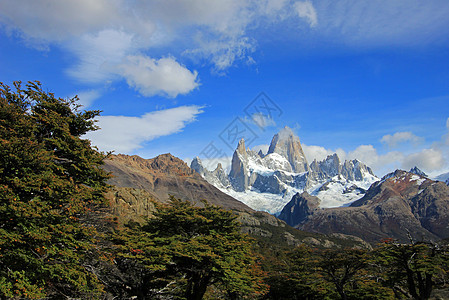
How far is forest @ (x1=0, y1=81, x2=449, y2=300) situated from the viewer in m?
14.3

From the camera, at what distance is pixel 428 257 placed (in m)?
19.5

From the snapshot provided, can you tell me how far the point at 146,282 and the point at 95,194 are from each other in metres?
7.90

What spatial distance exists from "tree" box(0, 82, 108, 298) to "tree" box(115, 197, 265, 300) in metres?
3.65

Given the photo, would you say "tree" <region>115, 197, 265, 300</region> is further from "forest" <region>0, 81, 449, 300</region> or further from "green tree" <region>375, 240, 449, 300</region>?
"green tree" <region>375, 240, 449, 300</region>

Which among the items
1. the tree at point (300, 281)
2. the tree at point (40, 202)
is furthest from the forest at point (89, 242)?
the tree at point (300, 281)

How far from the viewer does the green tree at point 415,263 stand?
18.8 metres

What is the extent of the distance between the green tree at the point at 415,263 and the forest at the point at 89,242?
0.08 meters

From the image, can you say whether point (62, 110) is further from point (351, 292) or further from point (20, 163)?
point (351, 292)

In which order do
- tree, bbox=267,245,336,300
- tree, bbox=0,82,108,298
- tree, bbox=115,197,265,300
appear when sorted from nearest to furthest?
1. tree, bbox=0,82,108,298
2. tree, bbox=115,197,265,300
3. tree, bbox=267,245,336,300

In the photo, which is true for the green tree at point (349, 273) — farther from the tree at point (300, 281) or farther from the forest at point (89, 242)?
the tree at point (300, 281)

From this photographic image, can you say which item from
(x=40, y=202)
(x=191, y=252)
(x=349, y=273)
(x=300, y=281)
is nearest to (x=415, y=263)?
(x=349, y=273)

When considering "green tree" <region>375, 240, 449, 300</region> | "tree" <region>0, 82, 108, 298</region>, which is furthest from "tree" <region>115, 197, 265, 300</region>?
"green tree" <region>375, 240, 449, 300</region>

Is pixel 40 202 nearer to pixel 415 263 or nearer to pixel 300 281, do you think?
pixel 415 263

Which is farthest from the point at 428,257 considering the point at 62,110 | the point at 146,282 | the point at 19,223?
the point at 62,110
